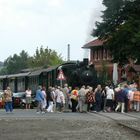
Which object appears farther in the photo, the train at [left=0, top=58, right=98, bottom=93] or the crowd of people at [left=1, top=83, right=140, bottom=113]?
the train at [left=0, top=58, right=98, bottom=93]

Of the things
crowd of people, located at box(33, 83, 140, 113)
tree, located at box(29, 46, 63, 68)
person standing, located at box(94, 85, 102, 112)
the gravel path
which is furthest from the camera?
tree, located at box(29, 46, 63, 68)

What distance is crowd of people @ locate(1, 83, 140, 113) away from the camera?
38.9m

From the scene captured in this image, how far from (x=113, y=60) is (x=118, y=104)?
24.1 metres

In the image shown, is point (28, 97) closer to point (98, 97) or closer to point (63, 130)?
point (98, 97)

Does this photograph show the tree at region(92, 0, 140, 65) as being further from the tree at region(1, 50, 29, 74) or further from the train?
the tree at region(1, 50, 29, 74)

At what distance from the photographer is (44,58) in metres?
124

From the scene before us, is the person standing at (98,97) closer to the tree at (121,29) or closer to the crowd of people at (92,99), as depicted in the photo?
the crowd of people at (92,99)

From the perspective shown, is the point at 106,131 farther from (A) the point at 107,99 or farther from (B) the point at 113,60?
(B) the point at 113,60

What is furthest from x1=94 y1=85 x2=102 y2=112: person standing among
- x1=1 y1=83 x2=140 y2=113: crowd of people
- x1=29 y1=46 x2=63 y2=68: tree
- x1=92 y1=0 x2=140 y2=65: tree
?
x1=29 y1=46 x2=63 y2=68: tree

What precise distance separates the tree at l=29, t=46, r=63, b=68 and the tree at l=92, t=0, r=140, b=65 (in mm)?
55123

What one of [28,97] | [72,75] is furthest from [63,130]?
[28,97]

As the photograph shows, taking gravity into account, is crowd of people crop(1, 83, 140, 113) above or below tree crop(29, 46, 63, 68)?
below

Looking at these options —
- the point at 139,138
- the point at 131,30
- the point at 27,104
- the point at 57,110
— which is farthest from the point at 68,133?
the point at 131,30

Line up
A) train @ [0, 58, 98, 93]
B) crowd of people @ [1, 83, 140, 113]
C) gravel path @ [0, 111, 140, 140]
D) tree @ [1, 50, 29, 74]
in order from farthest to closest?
1. tree @ [1, 50, 29, 74]
2. train @ [0, 58, 98, 93]
3. crowd of people @ [1, 83, 140, 113]
4. gravel path @ [0, 111, 140, 140]
